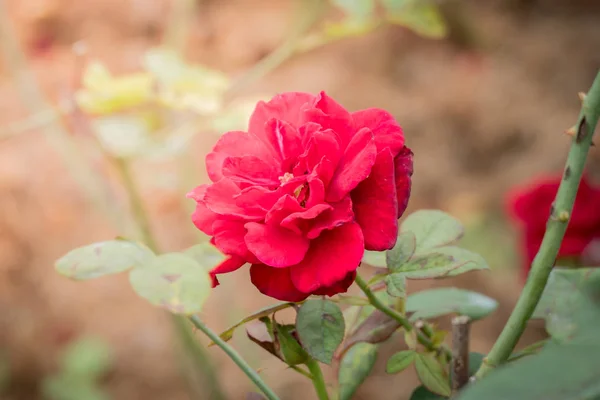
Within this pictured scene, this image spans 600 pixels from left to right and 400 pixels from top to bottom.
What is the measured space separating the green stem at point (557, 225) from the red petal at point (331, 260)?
9 cm

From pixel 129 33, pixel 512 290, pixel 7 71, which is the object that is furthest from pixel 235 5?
pixel 512 290

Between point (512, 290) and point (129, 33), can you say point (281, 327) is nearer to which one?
point (512, 290)

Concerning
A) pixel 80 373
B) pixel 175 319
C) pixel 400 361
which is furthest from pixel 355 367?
pixel 80 373

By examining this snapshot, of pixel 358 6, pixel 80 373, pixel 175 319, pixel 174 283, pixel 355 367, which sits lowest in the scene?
pixel 80 373

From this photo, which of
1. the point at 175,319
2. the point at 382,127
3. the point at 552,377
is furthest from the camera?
the point at 175,319

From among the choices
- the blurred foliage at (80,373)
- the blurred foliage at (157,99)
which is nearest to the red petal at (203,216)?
the blurred foliage at (157,99)

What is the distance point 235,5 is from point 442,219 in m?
1.58

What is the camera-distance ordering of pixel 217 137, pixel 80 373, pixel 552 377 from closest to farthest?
pixel 552 377 < pixel 80 373 < pixel 217 137

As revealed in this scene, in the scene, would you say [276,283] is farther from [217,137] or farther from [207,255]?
[217,137]

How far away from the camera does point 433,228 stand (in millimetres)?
344

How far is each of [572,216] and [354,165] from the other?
0.57m

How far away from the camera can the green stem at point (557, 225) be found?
11.5 inches

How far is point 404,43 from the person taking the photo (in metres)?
1.76

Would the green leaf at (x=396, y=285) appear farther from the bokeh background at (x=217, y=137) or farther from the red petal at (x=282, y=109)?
the bokeh background at (x=217, y=137)
